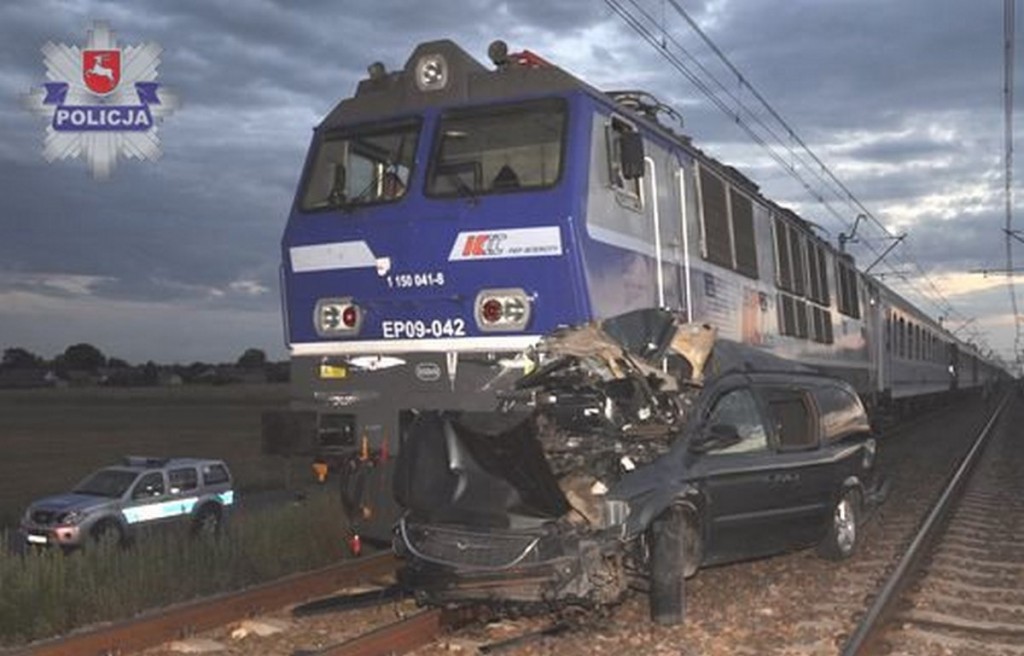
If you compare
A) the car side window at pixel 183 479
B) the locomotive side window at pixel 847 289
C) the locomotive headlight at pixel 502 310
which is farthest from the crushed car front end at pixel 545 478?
the car side window at pixel 183 479

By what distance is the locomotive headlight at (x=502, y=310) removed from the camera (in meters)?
8.74

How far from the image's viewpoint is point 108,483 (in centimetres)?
2248

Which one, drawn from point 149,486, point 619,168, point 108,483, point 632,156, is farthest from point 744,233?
point 108,483

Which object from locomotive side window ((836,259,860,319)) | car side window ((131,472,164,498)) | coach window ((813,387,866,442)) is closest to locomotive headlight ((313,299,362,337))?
coach window ((813,387,866,442))

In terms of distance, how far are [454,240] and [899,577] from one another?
14.5 ft

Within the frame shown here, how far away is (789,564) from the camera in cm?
1016

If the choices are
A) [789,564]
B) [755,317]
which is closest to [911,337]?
[755,317]

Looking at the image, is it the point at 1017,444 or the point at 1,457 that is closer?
the point at 1017,444

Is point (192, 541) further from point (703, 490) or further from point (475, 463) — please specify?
point (703, 490)

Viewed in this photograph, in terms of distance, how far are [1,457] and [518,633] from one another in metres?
42.1

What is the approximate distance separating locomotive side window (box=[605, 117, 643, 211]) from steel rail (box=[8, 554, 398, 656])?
378 centimetres

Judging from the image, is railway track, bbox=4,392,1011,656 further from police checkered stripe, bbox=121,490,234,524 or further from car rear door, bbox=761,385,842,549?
police checkered stripe, bbox=121,490,234,524

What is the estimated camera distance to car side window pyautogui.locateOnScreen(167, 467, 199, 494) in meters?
22.9

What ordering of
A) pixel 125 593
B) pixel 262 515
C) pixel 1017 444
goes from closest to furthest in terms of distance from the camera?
pixel 125 593
pixel 262 515
pixel 1017 444
